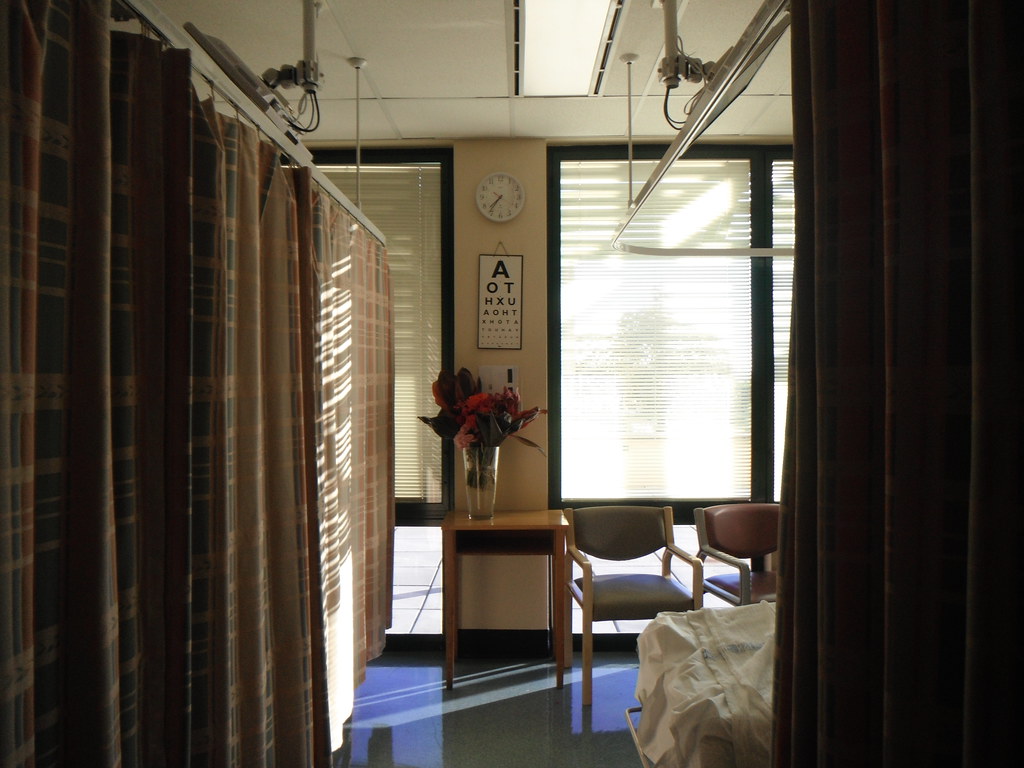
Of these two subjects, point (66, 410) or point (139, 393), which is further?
point (139, 393)

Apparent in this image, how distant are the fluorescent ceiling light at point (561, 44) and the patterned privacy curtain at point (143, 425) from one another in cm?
122

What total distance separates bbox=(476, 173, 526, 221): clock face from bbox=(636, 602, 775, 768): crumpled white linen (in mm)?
2233

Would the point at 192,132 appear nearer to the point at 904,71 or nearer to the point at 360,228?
the point at 904,71

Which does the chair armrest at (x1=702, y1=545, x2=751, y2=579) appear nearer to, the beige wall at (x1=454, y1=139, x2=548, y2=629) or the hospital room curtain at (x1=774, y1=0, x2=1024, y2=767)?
the beige wall at (x1=454, y1=139, x2=548, y2=629)

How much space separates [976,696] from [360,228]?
2.54 metres

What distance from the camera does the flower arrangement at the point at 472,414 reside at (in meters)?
3.11

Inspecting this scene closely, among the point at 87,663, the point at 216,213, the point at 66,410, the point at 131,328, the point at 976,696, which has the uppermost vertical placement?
the point at 216,213

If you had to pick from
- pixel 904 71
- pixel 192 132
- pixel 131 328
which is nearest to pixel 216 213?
pixel 192 132

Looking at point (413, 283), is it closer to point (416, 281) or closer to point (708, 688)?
point (416, 281)

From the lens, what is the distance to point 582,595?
9.57 feet

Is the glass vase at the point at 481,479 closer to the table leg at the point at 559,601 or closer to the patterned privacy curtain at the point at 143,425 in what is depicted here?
the table leg at the point at 559,601

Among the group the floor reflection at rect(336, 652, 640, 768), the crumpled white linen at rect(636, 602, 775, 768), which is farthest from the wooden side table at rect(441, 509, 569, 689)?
the crumpled white linen at rect(636, 602, 775, 768)

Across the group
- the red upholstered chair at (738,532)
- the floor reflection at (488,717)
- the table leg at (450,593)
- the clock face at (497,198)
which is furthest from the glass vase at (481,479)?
the clock face at (497,198)

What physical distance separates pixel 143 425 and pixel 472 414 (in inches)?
80.4
